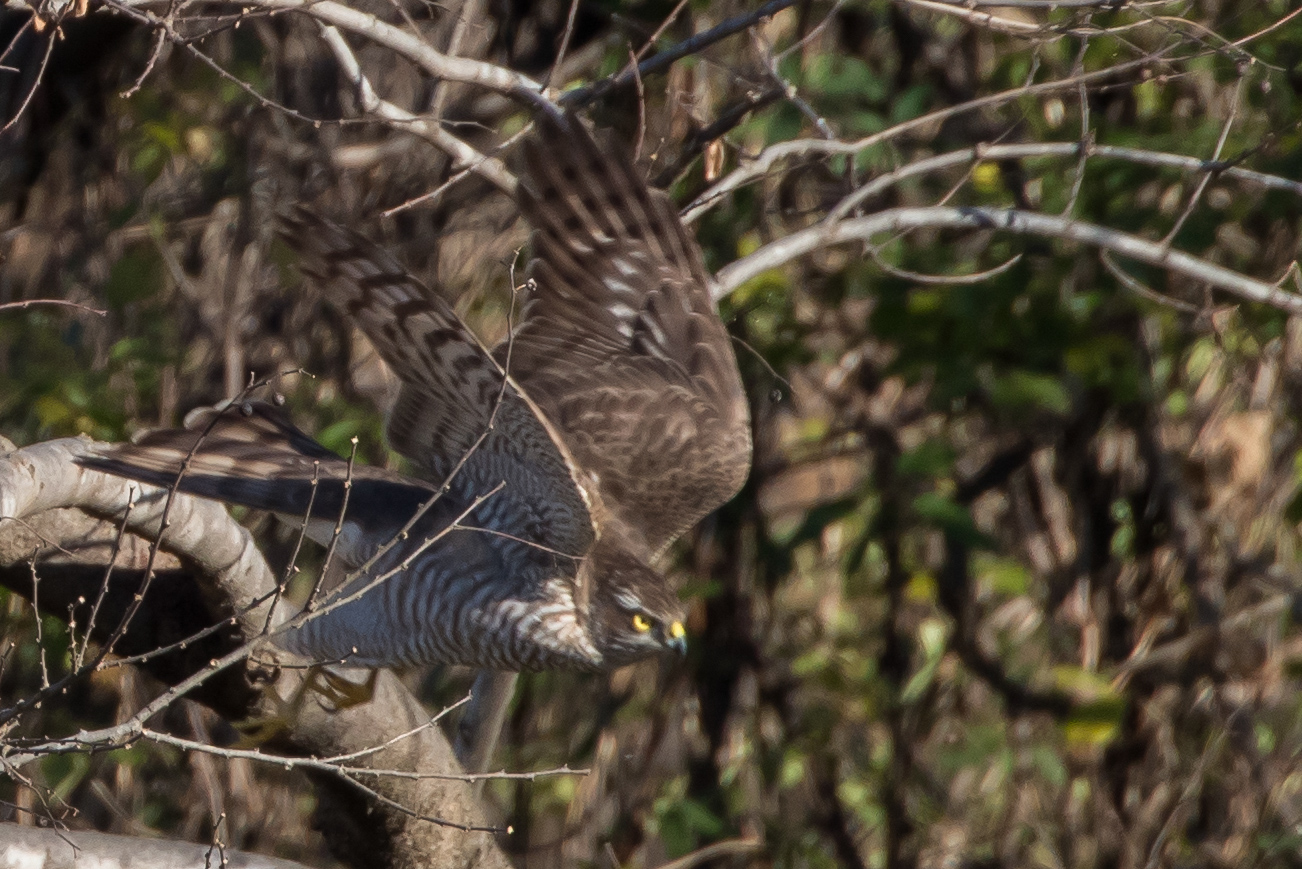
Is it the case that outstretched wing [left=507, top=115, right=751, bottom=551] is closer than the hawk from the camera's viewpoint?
No

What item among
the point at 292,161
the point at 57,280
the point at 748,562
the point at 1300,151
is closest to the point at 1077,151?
the point at 1300,151

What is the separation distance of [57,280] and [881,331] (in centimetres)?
295

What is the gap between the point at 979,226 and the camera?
3398mm

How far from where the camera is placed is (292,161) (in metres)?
4.96

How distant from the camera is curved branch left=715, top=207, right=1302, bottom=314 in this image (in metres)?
3.30

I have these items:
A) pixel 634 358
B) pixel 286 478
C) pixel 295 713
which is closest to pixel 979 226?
pixel 634 358

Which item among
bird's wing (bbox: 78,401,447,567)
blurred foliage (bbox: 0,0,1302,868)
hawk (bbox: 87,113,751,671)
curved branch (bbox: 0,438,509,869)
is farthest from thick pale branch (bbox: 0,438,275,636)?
blurred foliage (bbox: 0,0,1302,868)

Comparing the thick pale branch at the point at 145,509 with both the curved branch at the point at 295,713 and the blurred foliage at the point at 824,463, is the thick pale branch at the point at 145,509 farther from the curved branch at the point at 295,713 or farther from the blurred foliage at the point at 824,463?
the blurred foliage at the point at 824,463

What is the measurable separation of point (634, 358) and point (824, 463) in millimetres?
1877

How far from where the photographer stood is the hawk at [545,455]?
10.4 ft

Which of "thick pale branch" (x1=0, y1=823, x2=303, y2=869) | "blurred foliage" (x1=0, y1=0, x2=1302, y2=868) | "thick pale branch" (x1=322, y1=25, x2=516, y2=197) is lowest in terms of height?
"blurred foliage" (x1=0, y1=0, x2=1302, y2=868)

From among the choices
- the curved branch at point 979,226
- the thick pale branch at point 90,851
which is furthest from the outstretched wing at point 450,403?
the thick pale branch at point 90,851

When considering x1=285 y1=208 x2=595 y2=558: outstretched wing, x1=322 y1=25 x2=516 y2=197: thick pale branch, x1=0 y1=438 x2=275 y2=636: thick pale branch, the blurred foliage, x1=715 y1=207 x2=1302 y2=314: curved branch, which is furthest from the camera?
the blurred foliage

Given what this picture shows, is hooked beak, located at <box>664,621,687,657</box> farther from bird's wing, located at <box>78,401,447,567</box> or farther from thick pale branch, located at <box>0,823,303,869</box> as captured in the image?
thick pale branch, located at <box>0,823,303,869</box>
